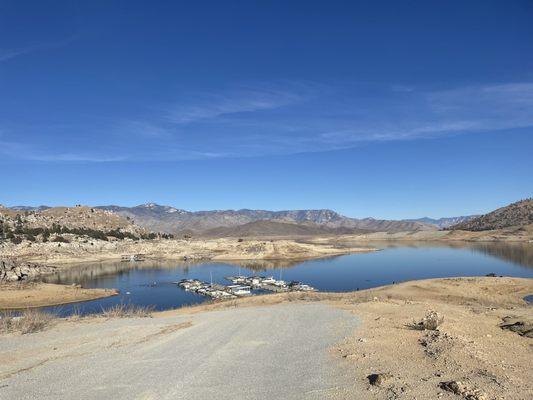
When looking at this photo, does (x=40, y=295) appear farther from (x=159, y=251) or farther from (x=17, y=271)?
(x=159, y=251)

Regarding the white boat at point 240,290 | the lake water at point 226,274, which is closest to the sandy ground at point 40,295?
the lake water at point 226,274

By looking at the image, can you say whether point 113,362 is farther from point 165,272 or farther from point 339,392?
point 165,272

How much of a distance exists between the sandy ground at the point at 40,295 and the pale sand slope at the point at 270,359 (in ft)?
130

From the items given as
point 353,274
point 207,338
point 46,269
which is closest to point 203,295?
point 353,274

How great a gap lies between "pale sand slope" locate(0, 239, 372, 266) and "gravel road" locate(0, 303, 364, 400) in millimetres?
96215

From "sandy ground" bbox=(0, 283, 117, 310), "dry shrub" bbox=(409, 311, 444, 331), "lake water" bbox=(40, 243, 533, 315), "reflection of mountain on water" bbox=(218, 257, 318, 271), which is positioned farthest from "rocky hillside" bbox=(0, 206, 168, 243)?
"dry shrub" bbox=(409, 311, 444, 331)

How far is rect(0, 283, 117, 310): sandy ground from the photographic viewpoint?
173 ft

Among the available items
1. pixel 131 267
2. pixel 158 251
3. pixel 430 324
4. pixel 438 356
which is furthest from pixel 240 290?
pixel 158 251

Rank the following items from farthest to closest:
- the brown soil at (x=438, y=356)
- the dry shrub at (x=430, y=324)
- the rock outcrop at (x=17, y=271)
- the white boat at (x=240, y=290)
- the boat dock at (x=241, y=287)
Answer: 1. the rock outcrop at (x=17, y=271)
2. the white boat at (x=240, y=290)
3. the boat dock at (x=241, y=287)
4. the dry shrub at (x=430, y=324)
5. the brown soil at (x=438, y=356)

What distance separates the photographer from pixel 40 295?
56.3 metres

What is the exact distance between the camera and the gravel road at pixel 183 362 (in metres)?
9.01

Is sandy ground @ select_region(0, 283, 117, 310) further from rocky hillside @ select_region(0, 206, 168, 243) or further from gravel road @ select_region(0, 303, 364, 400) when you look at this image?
rocky hillside @ select_region(0, 206, 168, 243)

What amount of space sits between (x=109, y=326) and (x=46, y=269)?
79496 mm

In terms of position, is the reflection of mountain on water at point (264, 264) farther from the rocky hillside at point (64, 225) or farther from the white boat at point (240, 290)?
the rocky hillside at point (64, 225)
